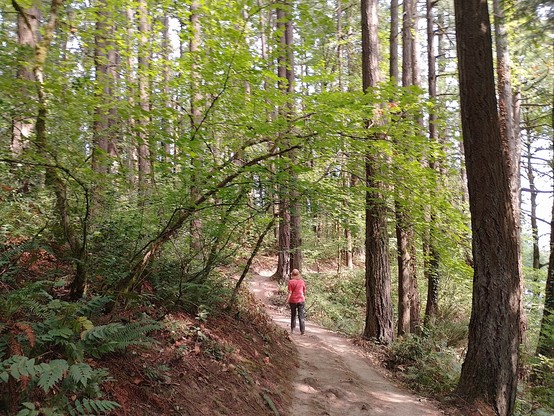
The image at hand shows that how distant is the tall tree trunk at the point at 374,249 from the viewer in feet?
31.8

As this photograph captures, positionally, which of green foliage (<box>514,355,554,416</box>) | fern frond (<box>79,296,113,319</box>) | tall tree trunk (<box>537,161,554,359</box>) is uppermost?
fern frond (<box>79,296,113,319</box>)

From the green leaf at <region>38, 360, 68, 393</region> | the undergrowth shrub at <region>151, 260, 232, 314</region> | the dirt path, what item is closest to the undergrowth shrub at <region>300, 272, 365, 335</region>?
the dirt path

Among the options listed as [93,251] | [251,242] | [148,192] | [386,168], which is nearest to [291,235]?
[251,242]

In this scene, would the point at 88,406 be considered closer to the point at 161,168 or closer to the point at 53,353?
the point at 53,353

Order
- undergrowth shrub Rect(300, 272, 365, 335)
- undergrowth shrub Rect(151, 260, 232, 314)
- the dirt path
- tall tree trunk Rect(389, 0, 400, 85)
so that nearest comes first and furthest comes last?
1. undergrowth shrub Rect(151, 260, 232, 314)
2. the dirt path
3. tall tree trunk Rect(389, 0, 400, 85)
4. undergrowth shrub Rect(300, 272, 365, 335)

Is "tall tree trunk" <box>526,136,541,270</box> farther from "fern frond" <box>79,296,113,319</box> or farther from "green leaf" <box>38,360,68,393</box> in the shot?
"green leaf" <box>38,360,68,393</box>

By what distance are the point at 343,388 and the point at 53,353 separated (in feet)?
16.8

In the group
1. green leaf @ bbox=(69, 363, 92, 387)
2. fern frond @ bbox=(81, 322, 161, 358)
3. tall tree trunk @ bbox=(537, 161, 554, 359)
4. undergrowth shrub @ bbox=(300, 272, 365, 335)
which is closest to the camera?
green leaf @ bbox=(69, 363, 92, 387)

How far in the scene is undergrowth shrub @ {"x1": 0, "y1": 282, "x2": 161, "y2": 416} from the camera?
8.67 feet

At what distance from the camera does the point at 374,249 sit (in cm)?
994

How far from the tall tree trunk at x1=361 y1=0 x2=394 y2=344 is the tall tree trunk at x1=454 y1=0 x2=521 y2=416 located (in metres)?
3.44

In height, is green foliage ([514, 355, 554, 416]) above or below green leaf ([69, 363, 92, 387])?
below

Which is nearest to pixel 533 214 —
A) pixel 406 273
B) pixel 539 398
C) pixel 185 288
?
pixel 406 273

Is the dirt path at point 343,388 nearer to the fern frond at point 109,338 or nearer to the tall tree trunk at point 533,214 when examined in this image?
the fern frond at point 109,338
